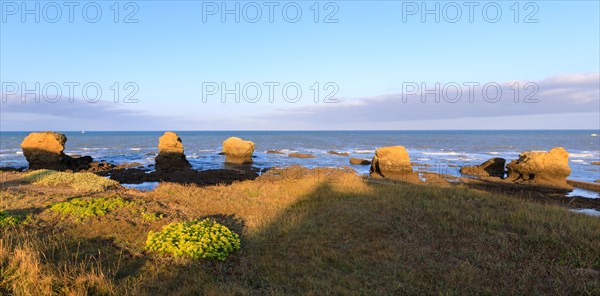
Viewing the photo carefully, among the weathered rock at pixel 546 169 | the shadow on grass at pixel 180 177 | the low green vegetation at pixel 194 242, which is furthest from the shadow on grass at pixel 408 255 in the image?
the weathered rock at pixel 546 169

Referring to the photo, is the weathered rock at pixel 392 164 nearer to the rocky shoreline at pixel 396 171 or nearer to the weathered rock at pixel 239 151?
the rocky shoreline at pixel 396 171

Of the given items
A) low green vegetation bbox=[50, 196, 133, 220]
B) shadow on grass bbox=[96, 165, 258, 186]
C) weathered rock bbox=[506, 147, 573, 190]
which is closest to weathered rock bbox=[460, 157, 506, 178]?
weathered rock bbox=[506, 147, 573, 190]

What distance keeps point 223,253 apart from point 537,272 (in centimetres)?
704

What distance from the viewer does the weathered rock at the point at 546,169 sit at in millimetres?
30984

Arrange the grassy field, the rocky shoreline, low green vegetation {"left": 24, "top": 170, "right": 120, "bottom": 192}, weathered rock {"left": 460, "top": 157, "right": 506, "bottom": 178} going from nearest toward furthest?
the grassy field → low green vegetation {"left": 24, "top": 170, "right": 120, "bottom": 192} → the rocky shoreline → weathered rock {"left": 460, "top": 157, "right": 506, "bottom": 178}

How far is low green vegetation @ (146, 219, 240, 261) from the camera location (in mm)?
8164

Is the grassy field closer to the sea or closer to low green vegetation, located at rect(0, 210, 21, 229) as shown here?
low green vegetation, located at rect(0, 210, 21, 229)

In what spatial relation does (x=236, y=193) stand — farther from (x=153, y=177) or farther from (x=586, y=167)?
(x=586, y=167)

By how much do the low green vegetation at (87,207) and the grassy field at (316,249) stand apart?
5 cm

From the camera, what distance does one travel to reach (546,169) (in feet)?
103

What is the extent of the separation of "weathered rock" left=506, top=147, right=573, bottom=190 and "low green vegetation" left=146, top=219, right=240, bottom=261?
32.2m

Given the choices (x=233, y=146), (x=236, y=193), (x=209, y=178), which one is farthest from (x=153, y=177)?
(x=233, y=146)

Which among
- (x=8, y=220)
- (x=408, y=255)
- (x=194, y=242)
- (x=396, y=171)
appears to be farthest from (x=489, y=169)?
(x=8, y=220)

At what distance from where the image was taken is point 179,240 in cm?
862
